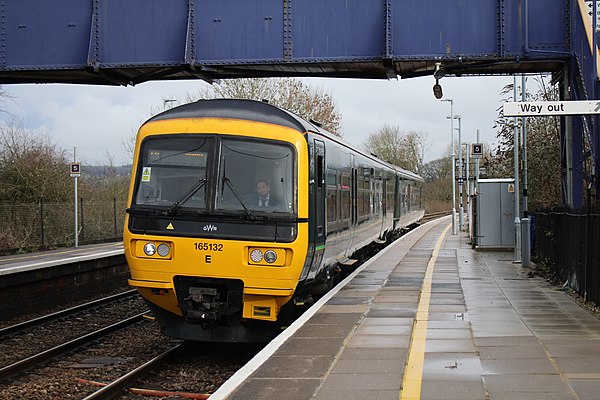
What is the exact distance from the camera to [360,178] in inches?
658

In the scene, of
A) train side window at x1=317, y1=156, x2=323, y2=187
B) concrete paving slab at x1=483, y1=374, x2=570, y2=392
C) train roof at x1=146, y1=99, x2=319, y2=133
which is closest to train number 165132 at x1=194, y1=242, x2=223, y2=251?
train roof at x1=146, y1=99, x2=319, y2=133

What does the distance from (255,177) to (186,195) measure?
89 centimetres

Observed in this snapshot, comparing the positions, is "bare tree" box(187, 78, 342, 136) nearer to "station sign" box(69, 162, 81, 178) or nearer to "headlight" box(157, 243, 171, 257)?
"station sign" box(69, 162, 81, 178)

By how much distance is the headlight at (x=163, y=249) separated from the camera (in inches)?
382

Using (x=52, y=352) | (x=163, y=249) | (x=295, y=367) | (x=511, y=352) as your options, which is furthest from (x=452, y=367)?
(x=52, y=352)

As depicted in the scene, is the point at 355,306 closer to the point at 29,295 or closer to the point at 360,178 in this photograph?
the point at 360,178

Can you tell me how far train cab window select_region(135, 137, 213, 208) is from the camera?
983cm

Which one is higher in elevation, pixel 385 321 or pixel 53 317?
pixel 385 321

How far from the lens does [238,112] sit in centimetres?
1016

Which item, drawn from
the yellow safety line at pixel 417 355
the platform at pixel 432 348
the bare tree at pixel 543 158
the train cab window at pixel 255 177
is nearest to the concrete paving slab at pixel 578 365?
the platform at pixel 432 348

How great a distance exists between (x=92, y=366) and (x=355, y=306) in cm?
391

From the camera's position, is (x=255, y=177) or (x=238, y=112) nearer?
(x=255, y=177)

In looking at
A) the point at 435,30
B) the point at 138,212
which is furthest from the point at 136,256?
the point at 435,30

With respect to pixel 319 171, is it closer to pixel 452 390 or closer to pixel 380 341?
pixel 380 341
